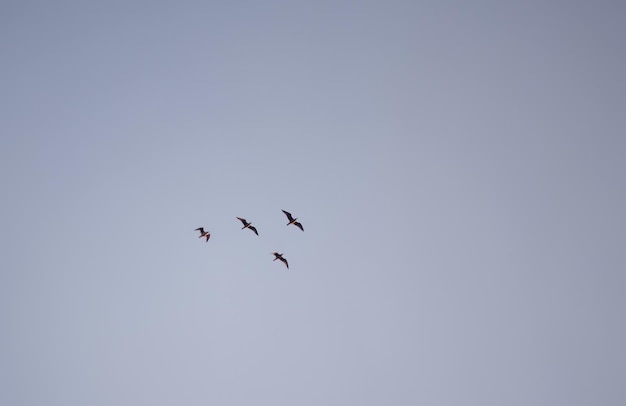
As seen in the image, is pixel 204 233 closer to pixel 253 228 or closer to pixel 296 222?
pixel 253 228

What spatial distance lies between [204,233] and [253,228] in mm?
5564

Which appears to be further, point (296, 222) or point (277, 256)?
point (277, 256)

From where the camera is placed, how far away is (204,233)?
156ft

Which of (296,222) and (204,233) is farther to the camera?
(204,233)

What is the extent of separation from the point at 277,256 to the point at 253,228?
3.52 meters

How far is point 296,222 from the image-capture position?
43.0 metres

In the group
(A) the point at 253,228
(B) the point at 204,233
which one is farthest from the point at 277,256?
(B) the point at 204,233

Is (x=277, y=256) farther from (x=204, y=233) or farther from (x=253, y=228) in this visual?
(x=204, y=233)

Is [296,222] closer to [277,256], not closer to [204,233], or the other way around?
[277,256]

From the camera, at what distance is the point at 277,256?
46.2 meters

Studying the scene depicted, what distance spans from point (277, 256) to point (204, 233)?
749 cm

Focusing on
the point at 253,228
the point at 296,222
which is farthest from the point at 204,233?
the point at 296,222
